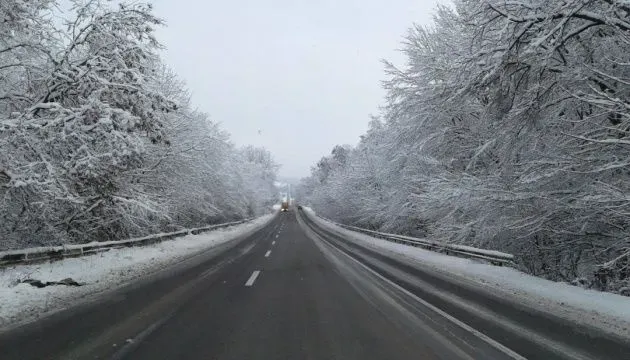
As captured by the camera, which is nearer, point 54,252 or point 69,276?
point 69,276

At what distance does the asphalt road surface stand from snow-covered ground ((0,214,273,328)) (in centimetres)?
59

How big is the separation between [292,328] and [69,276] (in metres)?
7.05

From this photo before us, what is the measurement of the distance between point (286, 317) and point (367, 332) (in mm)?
1608

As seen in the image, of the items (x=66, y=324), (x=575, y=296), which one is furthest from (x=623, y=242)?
(x=66, y=324)

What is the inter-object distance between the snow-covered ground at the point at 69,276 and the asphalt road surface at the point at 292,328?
1.94 ft

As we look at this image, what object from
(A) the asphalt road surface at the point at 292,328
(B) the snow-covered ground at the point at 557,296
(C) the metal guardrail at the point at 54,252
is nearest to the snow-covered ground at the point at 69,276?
(C) the metal guardrail at the point at 54,252

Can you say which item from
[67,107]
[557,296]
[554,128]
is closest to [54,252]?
[67,107]

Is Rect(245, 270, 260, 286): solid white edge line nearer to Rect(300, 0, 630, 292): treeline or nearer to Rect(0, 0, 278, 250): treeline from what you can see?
Rect(0, 0, 278, 250): treeline

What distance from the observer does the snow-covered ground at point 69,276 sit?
8126 millimetres

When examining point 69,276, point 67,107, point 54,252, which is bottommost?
point 69,276

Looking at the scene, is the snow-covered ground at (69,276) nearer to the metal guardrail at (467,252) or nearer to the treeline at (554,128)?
the treeline at (554,128)

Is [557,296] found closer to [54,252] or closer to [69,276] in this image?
[69,276]

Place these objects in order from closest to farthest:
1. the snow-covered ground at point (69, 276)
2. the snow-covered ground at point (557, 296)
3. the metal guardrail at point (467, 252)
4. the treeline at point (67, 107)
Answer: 1. the snow-covered ground at point (557, 296)
2. the snow-covered ground at point (69, 276)
3. the treeline at point (67, 107)
4. the metal guardrail at point (467, 252)

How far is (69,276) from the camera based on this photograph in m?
11.5
